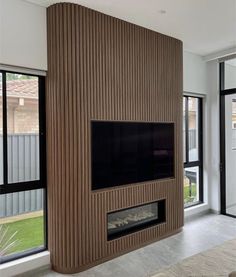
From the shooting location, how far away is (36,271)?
2842mm

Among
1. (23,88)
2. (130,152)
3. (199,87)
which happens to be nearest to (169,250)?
(130,152)

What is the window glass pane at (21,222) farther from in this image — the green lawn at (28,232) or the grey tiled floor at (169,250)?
the grey tiled floor at (169,250)

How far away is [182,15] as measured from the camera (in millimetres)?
3168

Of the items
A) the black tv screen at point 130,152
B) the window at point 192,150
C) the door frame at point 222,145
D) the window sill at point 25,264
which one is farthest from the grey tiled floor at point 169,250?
the black tv screen at point 130,152

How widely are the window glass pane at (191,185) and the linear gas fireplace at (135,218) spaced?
113 cm

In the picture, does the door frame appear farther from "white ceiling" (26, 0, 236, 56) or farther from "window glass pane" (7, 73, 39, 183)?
"window glass pane" (7, 73, 39, 183)

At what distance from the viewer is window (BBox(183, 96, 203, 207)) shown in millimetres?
4746

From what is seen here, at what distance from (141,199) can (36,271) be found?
154 centimetres

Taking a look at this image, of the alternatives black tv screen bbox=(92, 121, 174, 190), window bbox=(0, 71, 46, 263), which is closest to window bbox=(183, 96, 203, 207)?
black tv screen bbox=(92, 121, 174, 190)

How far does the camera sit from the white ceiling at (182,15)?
286cm

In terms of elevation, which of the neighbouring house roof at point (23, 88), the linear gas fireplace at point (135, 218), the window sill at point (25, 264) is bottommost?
the window sill at point (25, 264)

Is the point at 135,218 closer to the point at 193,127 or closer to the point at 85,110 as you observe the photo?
the point at 85,110

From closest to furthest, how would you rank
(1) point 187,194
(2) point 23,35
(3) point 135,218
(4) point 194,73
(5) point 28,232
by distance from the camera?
(2) point 23,35 → (5) point 28,232 → (3) point 135,218 → (4) point 194,73 → (1) point 187,194

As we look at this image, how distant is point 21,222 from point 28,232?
6.2 inches
